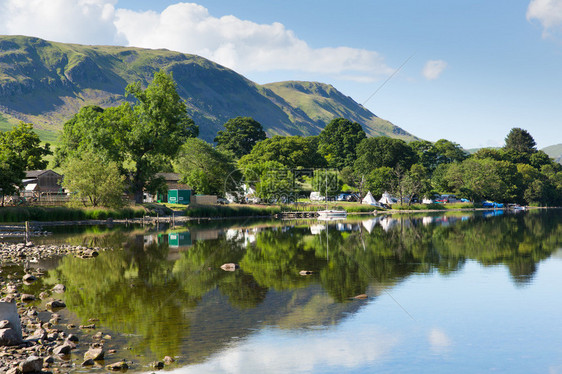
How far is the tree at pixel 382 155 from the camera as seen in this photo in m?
162

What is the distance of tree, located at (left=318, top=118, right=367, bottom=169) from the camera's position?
179875 millimetres

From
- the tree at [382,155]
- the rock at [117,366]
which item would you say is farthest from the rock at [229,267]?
the tree at [382,155]

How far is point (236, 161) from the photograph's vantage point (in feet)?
537

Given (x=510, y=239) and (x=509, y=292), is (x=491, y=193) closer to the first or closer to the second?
(x=510, y=239)

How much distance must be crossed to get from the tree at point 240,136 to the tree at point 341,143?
89.4 ft

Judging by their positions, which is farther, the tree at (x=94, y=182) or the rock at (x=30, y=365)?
the tree at (x=94, y=182)

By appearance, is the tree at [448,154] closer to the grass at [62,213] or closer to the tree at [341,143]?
the tree at [341,143]

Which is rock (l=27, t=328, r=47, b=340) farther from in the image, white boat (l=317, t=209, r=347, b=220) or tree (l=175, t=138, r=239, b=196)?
tree (l=175, t=138, r=239, b=196)

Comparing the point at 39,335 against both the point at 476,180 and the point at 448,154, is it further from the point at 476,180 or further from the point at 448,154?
the point at 448,154

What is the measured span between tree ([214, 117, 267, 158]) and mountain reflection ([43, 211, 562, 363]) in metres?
135

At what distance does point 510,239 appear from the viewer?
2167 inches

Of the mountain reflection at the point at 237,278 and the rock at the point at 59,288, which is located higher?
the rock at the point at 59,288

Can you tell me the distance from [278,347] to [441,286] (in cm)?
1450

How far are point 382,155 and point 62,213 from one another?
376 ft
